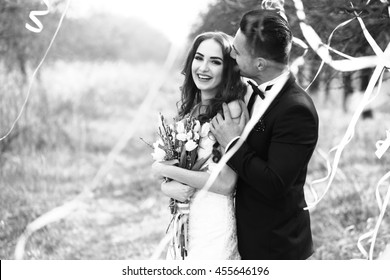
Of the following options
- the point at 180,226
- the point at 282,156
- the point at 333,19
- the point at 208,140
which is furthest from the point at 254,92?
the point at 333,19

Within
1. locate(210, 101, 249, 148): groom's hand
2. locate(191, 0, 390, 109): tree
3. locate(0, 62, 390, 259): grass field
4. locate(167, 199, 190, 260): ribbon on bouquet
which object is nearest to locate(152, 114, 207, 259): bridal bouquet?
locate(167, 199, 190, 260): ribbon on bouquet

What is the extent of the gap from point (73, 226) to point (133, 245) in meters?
0.79

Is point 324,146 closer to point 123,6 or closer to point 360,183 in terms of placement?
point 360,183

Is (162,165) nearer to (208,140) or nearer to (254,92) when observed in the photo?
(208,140)

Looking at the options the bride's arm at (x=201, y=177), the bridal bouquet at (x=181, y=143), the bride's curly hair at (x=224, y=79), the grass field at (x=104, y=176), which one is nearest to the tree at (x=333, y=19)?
the bride's curly hair at (x=224, y=79)

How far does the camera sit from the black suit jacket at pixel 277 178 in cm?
205

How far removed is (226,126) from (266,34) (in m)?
0.39

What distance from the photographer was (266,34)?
212 cm

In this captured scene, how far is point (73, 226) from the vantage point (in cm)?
536

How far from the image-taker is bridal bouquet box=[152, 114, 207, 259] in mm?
2316

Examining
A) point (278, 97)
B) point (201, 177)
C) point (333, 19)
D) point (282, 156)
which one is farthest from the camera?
point (333, 19)

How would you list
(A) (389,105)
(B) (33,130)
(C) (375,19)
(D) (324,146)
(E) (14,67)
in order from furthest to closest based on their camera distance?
(A) (389,105), (D) (324,146), (B) (33,130), (E) (14,67), (C) (375,19)

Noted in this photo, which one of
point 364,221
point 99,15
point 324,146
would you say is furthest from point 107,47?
point 364,221

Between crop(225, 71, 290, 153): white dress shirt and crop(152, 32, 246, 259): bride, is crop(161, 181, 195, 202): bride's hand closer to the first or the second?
crop(152, 32, 246, 259): bride
